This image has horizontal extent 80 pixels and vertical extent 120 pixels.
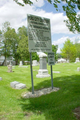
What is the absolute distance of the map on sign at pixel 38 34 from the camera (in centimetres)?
549

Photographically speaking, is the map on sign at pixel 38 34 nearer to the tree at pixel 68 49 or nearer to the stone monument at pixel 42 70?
the stone monument at pixel 42 70

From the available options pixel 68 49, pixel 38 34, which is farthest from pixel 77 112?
pixel 68 49

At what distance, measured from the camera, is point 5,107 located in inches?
162

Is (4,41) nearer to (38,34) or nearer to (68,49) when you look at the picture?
(68,49)

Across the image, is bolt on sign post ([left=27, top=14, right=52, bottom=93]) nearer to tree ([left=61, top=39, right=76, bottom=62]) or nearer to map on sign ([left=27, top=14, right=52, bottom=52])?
map on sign ([left=27, top=14, right=52, bottom=52])

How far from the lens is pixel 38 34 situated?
578cm

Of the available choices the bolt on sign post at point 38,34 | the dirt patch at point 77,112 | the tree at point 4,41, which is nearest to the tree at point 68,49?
the tree at point 4,41

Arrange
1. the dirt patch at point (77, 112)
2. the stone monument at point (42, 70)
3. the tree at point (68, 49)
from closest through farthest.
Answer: the dirt patch at point (77, 112) → the stone monument at point (42, 70) → the tree at point (68, 49)

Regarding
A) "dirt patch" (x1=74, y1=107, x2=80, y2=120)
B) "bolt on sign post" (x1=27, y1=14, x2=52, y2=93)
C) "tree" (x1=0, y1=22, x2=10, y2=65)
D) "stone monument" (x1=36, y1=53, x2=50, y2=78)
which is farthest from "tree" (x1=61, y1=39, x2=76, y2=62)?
"dirt patch" (x1=74, y1=107, x2=80, y2=120)

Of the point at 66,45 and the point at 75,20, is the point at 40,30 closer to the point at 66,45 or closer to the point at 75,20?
the point at 75,20

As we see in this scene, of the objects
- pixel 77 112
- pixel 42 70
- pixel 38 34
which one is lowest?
pixel 77 112

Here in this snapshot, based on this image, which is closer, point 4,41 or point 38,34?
point 38,34

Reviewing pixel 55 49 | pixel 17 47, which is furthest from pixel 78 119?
pixel 55 49

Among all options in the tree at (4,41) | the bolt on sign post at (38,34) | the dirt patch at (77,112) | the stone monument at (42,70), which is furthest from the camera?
the tree at (4,41)
